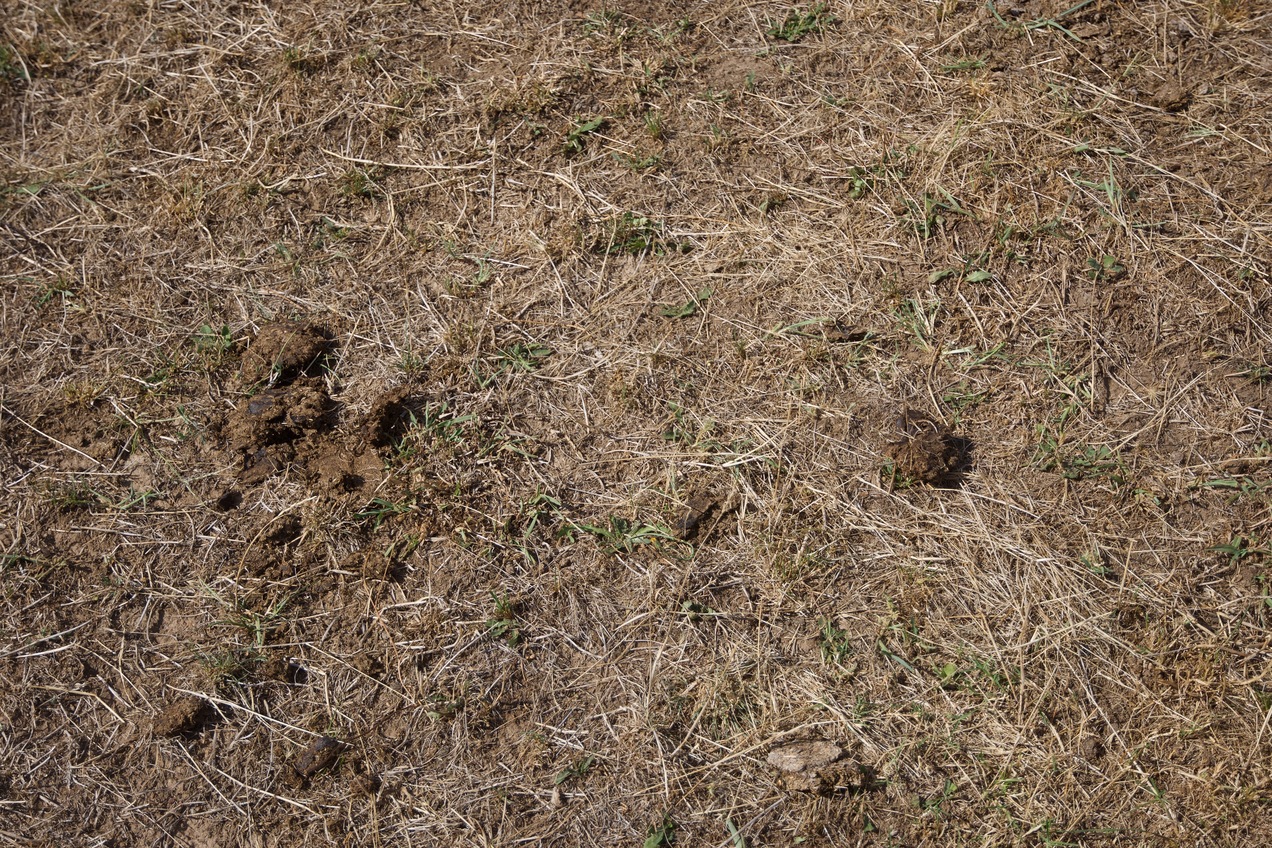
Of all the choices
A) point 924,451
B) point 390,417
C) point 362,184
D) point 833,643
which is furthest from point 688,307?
point 362,184

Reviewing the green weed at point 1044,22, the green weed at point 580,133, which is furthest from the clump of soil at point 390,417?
the green weed at point 1044,22

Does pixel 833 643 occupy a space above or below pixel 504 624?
below

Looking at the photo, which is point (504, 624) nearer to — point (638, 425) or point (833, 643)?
point (638, 425)

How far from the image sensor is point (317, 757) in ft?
7.92

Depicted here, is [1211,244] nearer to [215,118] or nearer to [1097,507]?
[1097,507]

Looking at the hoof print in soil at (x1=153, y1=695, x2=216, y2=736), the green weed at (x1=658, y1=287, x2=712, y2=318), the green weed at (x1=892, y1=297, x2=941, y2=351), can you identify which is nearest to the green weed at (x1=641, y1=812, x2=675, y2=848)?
the hoof print in soil at (x1=153, y1=695, x2=216, y2=736)

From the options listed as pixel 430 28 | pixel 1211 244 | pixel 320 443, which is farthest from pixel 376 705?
pixel 1211 244

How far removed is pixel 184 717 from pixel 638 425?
4.79 feet

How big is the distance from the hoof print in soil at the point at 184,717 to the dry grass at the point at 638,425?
0.01m

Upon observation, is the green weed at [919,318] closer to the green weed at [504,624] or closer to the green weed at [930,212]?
the green weed at [930,212]

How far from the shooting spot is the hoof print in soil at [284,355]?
9.47 feet

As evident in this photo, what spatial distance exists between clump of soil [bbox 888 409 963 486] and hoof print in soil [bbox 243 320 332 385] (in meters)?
1.76

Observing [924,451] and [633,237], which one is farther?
[633,237]

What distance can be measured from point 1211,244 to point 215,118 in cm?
340
